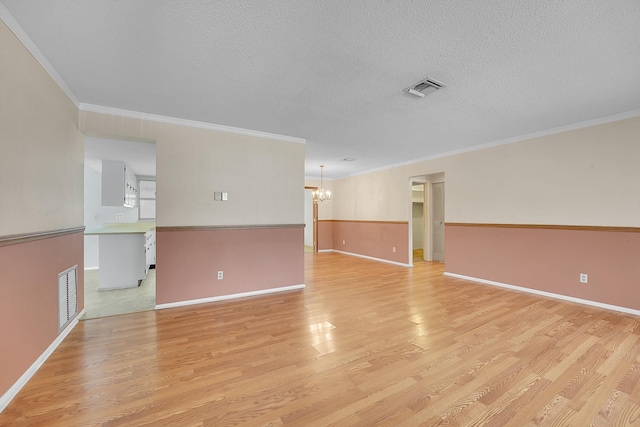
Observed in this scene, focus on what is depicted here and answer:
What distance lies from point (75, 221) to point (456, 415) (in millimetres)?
3778

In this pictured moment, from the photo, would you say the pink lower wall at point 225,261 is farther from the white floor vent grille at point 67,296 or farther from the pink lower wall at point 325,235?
the pink lower wall at point 325,235

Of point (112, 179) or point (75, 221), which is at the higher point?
point (112, 179)

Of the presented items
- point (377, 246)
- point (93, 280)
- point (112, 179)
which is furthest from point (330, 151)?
point (93, 280)

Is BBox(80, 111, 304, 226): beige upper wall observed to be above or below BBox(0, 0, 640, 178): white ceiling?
below

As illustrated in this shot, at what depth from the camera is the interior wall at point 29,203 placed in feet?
5.49

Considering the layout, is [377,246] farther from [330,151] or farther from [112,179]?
[112,179]

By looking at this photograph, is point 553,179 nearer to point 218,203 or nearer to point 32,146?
point 218,203

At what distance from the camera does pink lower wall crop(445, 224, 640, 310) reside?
3211mm

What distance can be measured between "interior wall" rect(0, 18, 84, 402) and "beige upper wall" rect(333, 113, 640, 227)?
553 cm

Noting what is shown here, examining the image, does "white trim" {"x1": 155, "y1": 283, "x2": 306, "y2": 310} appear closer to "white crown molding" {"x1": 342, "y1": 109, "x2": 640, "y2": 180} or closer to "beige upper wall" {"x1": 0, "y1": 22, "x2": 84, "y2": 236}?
"beige upper wall" {"x1": 0, "y1": 22, "x2": 84, "y2": 236}

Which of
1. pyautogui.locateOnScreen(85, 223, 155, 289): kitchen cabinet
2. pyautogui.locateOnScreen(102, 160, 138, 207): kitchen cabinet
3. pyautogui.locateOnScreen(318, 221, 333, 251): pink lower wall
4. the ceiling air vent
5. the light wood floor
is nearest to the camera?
the light wood floor

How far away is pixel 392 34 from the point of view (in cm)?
179

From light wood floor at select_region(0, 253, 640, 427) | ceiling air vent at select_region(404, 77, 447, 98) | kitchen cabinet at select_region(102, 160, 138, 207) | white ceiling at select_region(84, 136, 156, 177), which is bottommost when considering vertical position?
light wood floor at select_region(0, 253, 640, 427)

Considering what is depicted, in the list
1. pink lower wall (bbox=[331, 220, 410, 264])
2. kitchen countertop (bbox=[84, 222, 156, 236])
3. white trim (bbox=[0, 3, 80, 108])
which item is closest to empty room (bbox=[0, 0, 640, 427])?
white trim (bbox=[0, 3, 80, 108])
